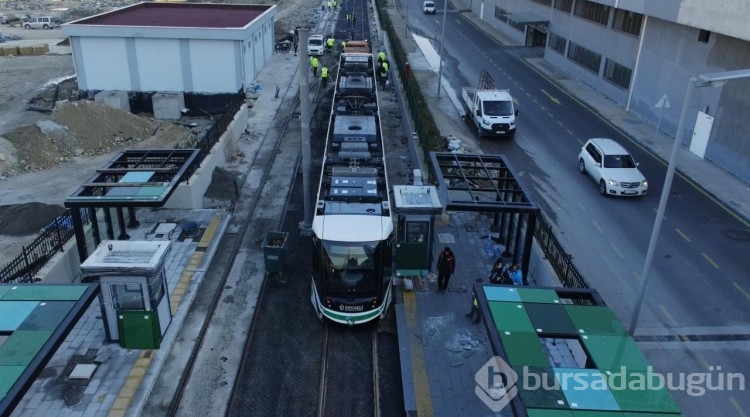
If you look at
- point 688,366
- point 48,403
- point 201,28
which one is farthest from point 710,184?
point 201,28

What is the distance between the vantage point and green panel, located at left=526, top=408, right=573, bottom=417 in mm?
8961

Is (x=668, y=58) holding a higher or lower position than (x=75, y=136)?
higher

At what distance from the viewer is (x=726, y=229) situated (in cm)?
2156

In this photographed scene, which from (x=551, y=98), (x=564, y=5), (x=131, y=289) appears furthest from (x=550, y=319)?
(x=564, y=5)

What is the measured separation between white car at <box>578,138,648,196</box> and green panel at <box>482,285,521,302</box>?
13.9 meters

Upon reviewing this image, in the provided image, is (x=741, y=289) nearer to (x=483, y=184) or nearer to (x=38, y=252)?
(x=483, y=184)

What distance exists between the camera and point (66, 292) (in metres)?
12.2

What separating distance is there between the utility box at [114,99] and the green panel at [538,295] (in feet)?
99.0

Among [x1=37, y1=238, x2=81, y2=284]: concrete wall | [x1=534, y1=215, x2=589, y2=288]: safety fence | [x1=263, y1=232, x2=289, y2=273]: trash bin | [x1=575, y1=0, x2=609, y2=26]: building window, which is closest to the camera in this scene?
[x1=534, y1=215, x2=589, y2=288]: safety fence

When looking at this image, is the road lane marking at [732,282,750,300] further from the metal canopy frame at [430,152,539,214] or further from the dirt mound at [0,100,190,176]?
the dirt mound at [0,100,190,176]

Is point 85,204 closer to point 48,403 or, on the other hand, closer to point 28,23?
point 48,403

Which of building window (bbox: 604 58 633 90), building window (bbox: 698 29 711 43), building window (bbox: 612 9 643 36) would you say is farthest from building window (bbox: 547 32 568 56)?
building window (bbox: 698 29 711 43)

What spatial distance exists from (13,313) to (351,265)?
7387 millimetres

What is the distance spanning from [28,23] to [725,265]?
83389mm
